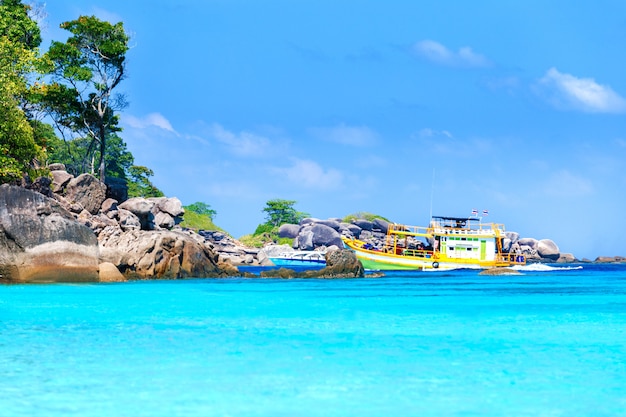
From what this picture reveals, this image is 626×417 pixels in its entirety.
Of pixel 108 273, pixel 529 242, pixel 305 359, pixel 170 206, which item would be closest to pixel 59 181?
pixel 108 273

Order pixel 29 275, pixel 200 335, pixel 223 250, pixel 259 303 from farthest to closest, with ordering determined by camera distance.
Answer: pixel 223 250, pixel 29 275, pixel 259 303, pixel 200 335

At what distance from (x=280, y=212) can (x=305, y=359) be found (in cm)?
8643

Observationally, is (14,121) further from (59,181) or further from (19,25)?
(19,25)

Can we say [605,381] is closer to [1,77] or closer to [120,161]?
[1,77]

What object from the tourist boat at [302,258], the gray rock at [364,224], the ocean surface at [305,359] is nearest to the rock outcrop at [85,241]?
the ocean surface at [305,359]

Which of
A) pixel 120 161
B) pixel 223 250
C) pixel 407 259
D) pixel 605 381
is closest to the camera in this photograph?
pixel 605 381

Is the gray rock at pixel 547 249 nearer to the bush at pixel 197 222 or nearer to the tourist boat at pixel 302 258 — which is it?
the tourist boat at pixel 302 258

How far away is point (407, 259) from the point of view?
55.9 metres

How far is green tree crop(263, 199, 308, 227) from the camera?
9756 centimetres

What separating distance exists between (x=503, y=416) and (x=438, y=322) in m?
9.27

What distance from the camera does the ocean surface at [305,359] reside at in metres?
8.72

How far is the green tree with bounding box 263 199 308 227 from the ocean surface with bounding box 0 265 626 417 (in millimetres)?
75030

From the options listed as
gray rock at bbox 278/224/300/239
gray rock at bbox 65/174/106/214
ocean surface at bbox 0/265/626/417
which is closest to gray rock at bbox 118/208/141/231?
gray rock at bbox 65/174/106/214

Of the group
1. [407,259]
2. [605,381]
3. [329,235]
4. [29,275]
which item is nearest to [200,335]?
[605,381]
